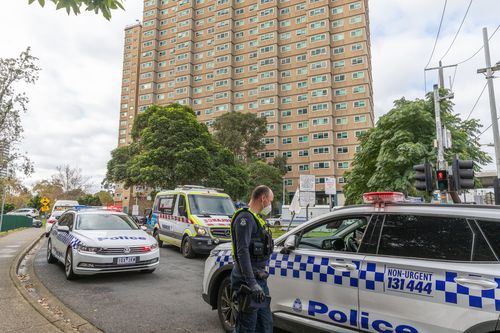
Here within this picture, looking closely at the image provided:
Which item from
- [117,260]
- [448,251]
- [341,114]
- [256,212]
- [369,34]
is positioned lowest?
[117,260]

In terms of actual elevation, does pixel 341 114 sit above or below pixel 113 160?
above

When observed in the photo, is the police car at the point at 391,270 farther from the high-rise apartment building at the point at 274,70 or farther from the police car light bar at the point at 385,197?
the high-rise apartment building at the point at 274,70

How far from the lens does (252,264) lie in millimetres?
3326

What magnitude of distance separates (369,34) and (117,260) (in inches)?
2823

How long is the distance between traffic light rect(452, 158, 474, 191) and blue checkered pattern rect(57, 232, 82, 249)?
982 centimetres

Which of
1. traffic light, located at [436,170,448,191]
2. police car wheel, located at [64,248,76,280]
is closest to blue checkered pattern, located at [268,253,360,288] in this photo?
police car wheel, located at [64,248,76,280]

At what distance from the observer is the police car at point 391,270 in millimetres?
2742

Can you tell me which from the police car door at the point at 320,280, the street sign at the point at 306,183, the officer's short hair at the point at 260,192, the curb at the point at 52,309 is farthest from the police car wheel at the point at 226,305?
the street sign at the point at 306,183

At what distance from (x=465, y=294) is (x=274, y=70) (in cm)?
6635

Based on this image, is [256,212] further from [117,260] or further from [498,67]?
[498,67]

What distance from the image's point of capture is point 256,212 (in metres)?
3.47

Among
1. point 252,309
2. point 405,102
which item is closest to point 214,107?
point 405,102

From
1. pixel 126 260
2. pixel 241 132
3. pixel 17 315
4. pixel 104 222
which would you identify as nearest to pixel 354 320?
pixel 17 315

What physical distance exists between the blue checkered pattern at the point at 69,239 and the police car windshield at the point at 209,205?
154 inches
